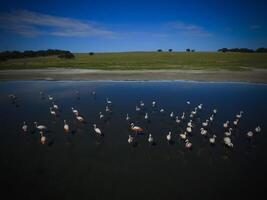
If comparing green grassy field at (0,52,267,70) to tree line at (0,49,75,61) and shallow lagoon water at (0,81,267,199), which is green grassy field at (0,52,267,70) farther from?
shallow lagoon water at (0,81,267,199)

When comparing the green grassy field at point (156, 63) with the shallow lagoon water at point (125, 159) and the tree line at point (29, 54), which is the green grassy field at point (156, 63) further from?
the shallow lagoon water at point (125, 159)

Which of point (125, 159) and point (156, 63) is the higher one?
point (156, 63)

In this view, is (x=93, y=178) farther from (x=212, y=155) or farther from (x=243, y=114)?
(x=243, y=114)

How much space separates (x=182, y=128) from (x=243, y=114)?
6317 mm

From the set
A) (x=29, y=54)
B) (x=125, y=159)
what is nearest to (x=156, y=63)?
(x=29, y=54)

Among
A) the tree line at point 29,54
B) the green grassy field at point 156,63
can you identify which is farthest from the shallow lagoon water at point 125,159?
the tree line at point 29,54

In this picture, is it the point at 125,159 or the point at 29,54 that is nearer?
the point at 125,159

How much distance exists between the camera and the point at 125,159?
1433cm

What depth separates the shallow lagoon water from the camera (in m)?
11.7

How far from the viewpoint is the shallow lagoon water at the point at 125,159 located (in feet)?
38.4

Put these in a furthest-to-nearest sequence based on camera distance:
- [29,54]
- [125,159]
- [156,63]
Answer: [29,54] < [156,63] < [125,159]

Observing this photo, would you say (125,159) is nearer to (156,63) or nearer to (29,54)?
(156,63)

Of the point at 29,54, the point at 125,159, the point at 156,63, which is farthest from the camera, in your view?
the point at 29,54

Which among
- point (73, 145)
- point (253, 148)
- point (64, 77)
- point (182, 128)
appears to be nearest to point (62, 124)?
point (73, 145)
